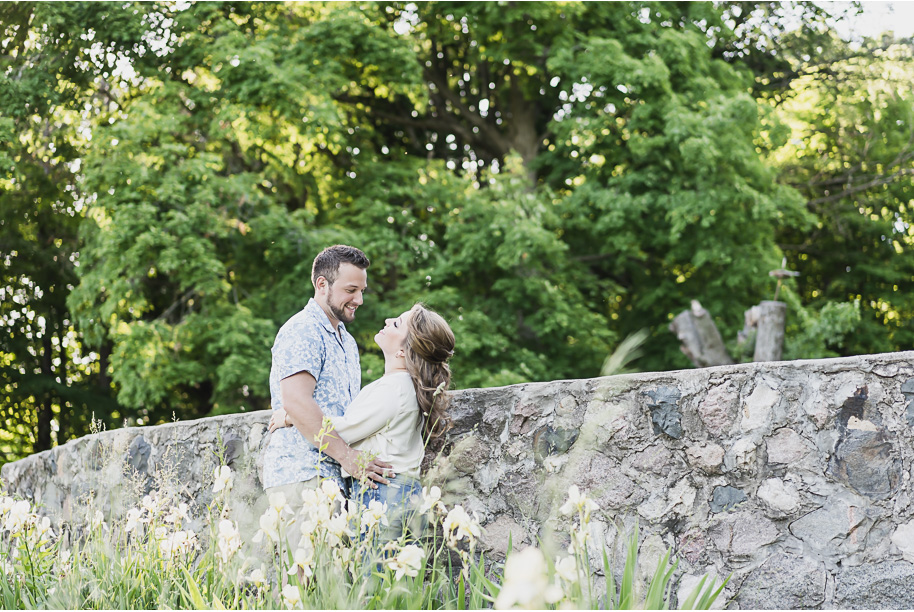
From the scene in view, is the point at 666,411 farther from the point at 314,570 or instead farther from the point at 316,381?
the point at 314,570

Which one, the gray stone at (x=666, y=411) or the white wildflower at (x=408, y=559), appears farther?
the gray stone at (x=666, y=411)

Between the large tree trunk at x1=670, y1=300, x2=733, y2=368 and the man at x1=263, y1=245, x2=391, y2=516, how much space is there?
276 inches

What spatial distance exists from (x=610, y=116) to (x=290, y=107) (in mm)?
4276

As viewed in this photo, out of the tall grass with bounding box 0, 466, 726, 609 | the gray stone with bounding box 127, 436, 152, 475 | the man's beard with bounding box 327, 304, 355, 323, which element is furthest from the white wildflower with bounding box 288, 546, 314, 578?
the gray stone with bounding box 127, 436, 152, 475

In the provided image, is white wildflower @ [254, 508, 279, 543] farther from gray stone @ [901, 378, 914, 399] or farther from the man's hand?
gray stone @ [901, 378, 914, 399]

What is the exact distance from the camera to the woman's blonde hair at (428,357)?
2852mm

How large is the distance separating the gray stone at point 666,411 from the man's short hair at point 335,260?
1263 millimetres

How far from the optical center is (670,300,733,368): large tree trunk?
30.9ft

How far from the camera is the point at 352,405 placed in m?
2.84

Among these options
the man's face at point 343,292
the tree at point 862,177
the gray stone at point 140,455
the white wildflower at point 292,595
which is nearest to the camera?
the white wildflower at point 292,595

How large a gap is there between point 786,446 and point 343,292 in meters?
1.77

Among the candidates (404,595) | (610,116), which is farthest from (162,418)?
(404,595)

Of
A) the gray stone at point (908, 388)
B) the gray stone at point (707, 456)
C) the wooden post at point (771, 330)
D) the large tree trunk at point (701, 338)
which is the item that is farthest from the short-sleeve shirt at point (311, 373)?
the wooden post at point (771, 330)

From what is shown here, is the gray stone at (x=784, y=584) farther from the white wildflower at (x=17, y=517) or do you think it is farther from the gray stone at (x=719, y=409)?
the white wildflower at (x=17, y=517)
